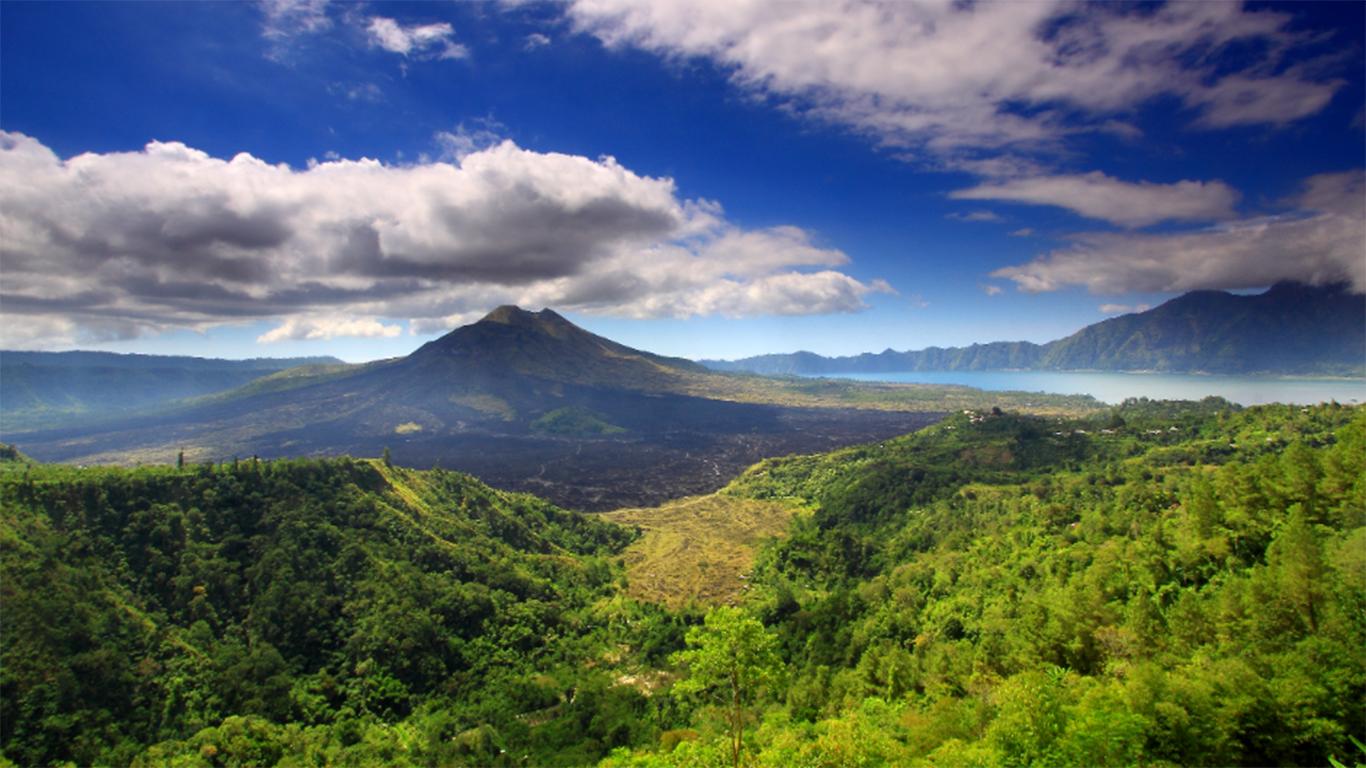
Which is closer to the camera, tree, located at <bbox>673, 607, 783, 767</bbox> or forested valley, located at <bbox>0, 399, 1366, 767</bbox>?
tree, located at <bbox>673, 607, 783, 767</bbox>

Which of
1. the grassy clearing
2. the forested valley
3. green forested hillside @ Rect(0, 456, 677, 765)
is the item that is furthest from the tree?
the grassy clearing

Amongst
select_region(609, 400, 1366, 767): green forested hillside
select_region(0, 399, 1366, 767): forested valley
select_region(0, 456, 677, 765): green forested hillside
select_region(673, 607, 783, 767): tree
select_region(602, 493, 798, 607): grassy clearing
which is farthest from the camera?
select_region(602, 493, 798, 607): grassy clearing

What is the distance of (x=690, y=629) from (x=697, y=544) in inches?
3115

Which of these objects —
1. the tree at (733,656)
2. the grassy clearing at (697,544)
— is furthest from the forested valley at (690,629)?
the grassy clearing at (697,544)

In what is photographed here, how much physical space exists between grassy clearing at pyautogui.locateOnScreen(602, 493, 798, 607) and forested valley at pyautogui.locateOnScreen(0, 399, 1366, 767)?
5335mm

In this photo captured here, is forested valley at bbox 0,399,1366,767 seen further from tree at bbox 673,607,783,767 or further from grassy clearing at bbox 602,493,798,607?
grassy clearing at bbox 602,493,798,607

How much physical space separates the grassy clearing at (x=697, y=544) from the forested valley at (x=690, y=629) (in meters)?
5.34

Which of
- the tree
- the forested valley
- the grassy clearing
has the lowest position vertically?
the grassy clearing

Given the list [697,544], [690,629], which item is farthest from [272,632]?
[697,544]

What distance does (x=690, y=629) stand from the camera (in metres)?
23.4

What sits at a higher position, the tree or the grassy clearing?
the tree

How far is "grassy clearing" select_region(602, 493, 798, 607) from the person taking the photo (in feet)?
264

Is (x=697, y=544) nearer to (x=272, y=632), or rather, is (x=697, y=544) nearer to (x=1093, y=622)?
(x=272, y=632)

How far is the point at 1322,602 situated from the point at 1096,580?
44.4 ft
